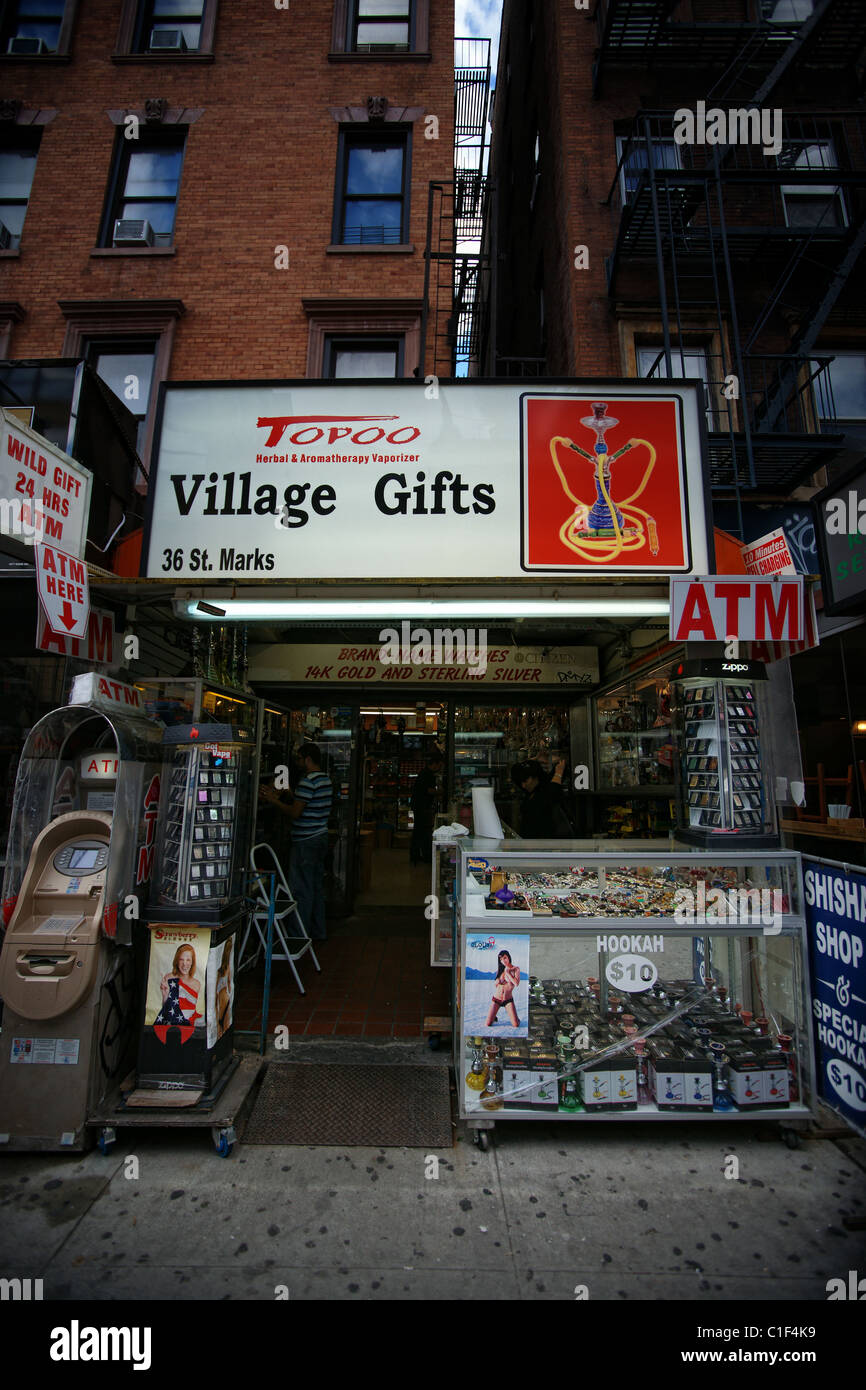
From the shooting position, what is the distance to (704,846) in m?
4.19

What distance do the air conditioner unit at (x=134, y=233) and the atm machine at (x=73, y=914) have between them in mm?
8159

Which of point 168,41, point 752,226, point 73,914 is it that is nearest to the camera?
point 73,914

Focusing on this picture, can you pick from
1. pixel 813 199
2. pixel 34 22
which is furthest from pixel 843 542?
pixel 34 22

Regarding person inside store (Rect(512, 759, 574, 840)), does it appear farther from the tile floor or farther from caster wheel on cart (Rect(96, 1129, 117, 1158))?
caster wheel on cart (Rect(96, 1129, 117, 1158))

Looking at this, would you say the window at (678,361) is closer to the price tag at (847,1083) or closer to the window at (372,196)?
the window at (372,196)

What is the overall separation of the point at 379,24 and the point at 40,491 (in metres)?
10.8

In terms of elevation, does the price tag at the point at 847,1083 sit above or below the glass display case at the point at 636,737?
below

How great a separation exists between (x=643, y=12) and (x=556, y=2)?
8.30 ft

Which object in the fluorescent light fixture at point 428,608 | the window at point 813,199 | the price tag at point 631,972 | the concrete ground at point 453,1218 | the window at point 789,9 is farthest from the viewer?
the window at point 789,9

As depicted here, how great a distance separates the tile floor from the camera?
482 cm

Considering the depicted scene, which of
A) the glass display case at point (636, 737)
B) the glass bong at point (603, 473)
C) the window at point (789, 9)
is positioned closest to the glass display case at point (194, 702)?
the glass bong at point (603, 473)

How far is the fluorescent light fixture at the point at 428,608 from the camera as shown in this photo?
178 inches

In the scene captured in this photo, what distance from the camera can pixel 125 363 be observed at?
27.3ft

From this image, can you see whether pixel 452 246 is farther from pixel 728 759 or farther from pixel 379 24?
pixel 728 759
